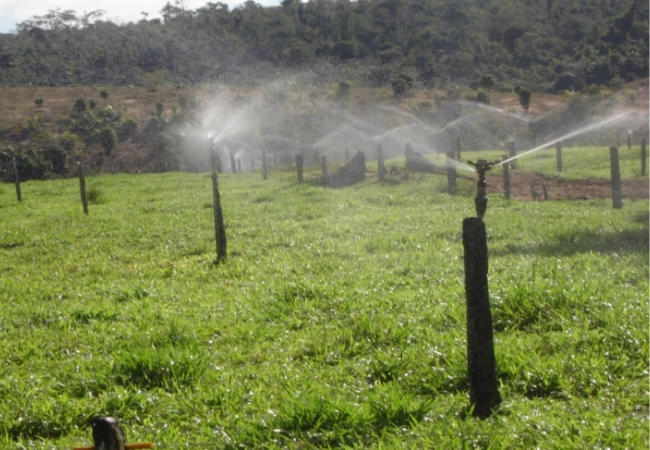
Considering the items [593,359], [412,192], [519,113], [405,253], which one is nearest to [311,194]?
[412,192]

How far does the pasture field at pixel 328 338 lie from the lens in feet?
13.7

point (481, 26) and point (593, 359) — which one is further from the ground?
point (481, 26)

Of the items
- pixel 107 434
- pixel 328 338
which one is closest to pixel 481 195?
pixel 107 434

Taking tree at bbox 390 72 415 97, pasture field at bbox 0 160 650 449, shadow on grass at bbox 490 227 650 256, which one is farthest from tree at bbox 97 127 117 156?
shadow on grass at bbox 490 227 650 256

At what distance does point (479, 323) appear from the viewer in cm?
403

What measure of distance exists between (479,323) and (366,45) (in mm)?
79942

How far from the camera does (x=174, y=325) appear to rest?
6.20 metres

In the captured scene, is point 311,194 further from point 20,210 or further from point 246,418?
point 246,418

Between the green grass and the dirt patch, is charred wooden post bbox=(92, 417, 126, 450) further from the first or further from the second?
the green grass

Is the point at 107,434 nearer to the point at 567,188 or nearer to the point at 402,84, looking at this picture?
the point at 567,188

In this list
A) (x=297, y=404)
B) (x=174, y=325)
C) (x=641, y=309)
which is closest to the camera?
(x=297, y=404)

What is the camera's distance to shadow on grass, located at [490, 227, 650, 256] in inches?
344

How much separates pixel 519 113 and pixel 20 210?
40293 mm

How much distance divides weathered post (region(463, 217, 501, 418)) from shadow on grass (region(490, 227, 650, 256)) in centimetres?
494
